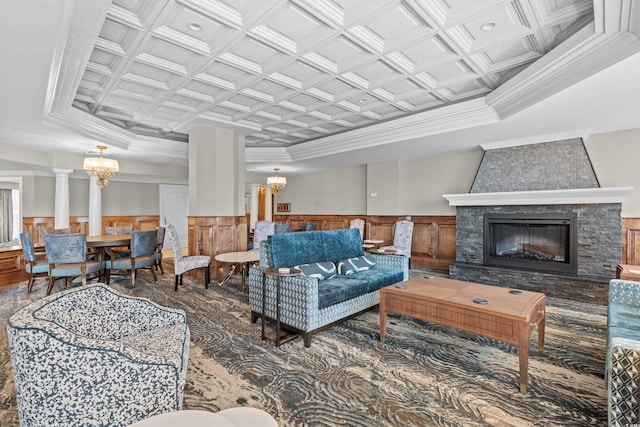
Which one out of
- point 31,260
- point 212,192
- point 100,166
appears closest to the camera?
point 31,260

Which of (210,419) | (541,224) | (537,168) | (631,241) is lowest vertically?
(210,419)

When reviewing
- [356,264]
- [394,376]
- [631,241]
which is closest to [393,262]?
[356,264]

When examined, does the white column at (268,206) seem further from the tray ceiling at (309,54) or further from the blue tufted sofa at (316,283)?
the blue tufted sofa at (316,283)

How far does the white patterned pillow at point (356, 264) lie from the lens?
3814mm

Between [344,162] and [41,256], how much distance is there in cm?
615

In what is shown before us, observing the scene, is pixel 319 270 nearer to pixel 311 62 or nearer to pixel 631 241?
pixel 311 62

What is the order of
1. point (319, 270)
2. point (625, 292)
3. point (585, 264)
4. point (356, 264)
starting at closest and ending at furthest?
point (625, 292) → point (319, 270) → point (356, 264) → point (585, 264)

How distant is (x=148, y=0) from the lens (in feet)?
7.77

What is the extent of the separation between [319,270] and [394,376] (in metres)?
1.40

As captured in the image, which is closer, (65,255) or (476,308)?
(476,308)

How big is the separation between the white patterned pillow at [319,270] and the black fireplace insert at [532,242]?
350cm

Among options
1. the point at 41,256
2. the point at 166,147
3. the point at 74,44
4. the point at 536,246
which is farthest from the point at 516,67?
the point at 41,256

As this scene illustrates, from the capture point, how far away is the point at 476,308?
2389 mm

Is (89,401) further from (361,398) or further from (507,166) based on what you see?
(507,166)
